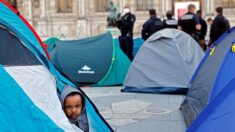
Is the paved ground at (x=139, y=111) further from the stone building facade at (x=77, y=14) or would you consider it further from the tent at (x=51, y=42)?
the stone building facade at (x=77, y=14)

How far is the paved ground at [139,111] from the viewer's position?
625 cm

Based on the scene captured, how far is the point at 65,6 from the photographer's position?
100ft

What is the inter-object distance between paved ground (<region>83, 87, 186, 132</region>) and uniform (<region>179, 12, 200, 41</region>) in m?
2.61

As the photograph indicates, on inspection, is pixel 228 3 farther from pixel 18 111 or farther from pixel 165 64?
pixel 18 111

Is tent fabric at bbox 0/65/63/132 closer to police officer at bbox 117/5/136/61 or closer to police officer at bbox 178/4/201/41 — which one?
police officer at bbox 178/4/201/41

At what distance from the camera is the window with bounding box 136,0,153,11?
29078mm

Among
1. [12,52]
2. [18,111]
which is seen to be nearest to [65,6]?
[12,52]

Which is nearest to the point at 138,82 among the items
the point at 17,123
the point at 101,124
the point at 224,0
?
the point at 101,124

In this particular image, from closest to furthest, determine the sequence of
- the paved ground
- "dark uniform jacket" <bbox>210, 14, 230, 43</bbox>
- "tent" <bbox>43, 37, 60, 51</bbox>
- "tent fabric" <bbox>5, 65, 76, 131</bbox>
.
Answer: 1. "tent fabric" <bbox>5, 65, 76, 131</bbox>
2. the paved ground
3. "tent" <bbox>43, 37, 60, 51</bbox>
4. "dark uniform jacket" <bbox>210, 14, 230, 43</bbox>

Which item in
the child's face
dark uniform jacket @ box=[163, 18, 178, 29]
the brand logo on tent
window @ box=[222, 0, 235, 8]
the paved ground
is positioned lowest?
the paved ground

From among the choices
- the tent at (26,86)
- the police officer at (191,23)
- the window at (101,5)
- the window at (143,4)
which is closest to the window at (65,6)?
the window at (101,5)

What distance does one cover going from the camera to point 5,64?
4.59 metres

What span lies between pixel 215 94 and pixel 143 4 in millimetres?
24568

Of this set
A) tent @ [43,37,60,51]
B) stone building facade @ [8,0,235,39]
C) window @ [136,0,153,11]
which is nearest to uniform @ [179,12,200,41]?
tent @ [43,37,60,51]
